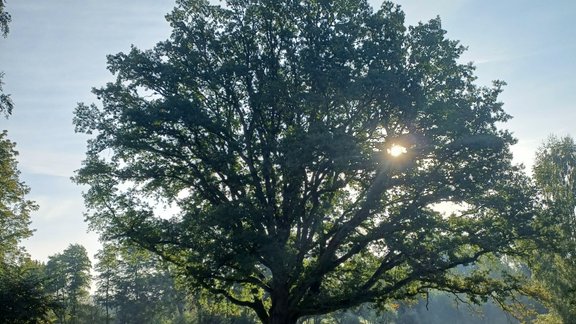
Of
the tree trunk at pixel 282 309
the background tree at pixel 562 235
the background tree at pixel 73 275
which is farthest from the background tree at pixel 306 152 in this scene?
the background tree at pixel 73 275

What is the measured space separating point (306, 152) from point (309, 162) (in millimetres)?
723

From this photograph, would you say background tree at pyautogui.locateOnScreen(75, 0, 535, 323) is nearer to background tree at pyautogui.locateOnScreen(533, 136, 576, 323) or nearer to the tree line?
the tree line

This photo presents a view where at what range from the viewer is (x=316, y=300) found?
63.7 feet

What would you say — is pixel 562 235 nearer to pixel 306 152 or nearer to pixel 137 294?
pixel 306 152

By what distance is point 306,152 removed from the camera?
1647 cm

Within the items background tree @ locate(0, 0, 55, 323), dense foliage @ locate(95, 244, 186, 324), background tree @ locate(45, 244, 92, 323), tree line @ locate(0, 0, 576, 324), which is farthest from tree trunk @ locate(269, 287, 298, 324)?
background tree @ locate(45, 244, 92, 323)

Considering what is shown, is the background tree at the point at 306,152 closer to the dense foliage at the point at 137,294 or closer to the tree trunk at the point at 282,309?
the tree trunk at the point at 282,309

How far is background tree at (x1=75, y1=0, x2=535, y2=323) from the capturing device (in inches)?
676

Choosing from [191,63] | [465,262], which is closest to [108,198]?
[191,63]

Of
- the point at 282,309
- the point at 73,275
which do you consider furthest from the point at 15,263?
the point at 73,275

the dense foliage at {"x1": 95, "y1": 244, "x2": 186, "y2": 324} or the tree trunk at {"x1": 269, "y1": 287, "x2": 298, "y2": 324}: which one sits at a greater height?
the dense foliage at {"x1": 95, "y1": 244, "x2": 186, "y2": 324}

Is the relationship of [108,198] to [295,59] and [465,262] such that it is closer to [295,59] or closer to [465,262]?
[295,59]

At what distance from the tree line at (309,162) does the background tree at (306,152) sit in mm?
79

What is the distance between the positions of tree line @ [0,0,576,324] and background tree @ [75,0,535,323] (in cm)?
8
